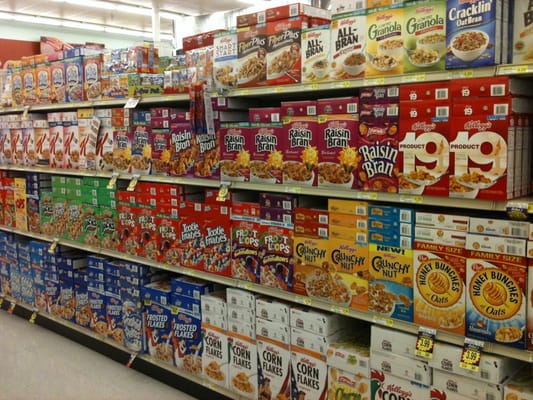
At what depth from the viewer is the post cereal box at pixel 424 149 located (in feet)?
6.90

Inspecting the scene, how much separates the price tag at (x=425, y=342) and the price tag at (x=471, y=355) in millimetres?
124

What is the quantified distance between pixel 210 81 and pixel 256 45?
16.4 inches

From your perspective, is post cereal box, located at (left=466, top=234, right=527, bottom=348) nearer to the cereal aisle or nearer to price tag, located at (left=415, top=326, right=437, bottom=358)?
the cereal aisle

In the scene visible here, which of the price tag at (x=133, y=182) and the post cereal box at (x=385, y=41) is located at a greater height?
the post cereal box at (x=385, y=41)

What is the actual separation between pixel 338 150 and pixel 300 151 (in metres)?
0.22

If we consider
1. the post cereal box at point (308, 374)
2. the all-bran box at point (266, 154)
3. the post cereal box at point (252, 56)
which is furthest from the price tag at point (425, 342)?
the post cereal box at point (252, 56)

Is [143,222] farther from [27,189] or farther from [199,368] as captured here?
[27,189]

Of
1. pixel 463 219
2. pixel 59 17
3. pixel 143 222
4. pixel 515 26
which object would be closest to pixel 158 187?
pixel 143 222

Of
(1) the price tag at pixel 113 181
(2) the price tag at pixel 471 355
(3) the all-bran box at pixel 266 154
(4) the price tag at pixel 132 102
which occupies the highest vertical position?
(4) the price tag at pixel 132 102

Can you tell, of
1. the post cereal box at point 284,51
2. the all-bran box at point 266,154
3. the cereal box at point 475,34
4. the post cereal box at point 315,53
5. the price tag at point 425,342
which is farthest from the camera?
the all-bran box at point 266,154

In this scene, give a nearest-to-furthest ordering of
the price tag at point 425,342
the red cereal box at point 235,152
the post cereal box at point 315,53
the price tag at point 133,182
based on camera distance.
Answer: the price tag at point 425,342 → the post cereal box at point 315,53 → the red cereal box at point 235,152 → the price tag at point 133,182

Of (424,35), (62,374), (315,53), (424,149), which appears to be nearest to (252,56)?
(315,53)

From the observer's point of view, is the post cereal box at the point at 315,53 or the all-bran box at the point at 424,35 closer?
the all-bran box at the point at 424,35

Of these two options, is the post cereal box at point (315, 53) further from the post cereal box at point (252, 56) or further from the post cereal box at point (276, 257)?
the post cereal box at point (276, 257)
